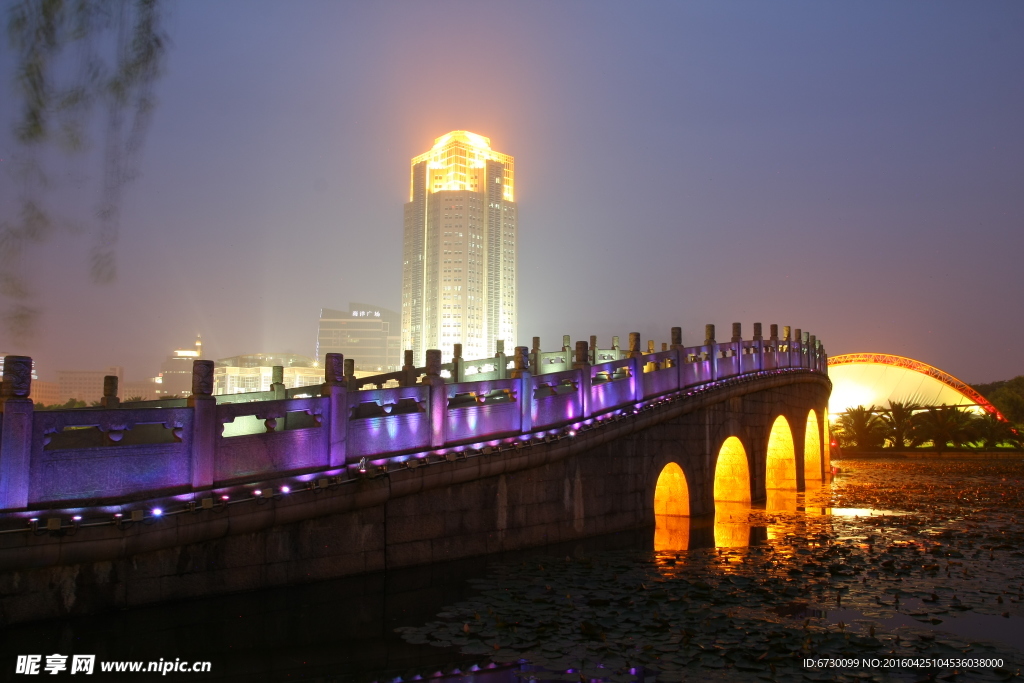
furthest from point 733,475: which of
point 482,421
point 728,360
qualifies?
point 482,421

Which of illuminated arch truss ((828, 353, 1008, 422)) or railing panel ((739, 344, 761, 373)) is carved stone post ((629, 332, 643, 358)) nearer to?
railing panel ((739, 344, 761, 373))

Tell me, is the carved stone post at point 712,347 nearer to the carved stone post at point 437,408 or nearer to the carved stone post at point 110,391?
the carved stone post at point 437,408

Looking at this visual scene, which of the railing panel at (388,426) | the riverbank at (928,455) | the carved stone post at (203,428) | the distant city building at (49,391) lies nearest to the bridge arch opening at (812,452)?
the riverbank at (928,455)

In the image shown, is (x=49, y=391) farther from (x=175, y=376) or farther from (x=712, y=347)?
(x=712, y=347)

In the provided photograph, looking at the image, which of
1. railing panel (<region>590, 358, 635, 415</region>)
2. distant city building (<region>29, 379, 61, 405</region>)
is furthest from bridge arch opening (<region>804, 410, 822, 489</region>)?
distant city building (<region>29, 379, 61, 405</region>)

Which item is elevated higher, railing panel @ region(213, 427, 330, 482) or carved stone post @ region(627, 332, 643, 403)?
carved stone post @ region(627, 332, 643, 403)

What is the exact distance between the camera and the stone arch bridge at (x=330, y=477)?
24.0 ft

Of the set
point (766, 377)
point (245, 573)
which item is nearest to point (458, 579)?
point (245, 573)

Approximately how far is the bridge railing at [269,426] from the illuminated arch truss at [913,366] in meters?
43.9

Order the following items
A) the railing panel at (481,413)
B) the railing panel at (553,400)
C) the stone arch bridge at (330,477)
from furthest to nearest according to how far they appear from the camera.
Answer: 1. the railing panel at (553,400)
2. the railing panel at (481,413)
3. the stone arch bridge at (330,477)

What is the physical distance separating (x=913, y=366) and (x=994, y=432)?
16427 mm

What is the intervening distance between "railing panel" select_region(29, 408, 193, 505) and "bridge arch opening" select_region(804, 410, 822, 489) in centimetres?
2310

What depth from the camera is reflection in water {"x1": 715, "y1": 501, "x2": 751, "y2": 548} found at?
13070mm

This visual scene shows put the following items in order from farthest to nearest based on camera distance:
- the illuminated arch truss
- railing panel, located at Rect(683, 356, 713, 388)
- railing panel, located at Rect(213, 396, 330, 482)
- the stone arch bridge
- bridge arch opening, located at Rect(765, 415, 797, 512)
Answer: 1. the illuminated arch truss
2. bridge arch opening, located at Rect(765, 415, 797, 512)
3. railing panel, located at Rect(683, 356, 713, 388)
4. railing panel, located at Rect(213, 396, 330, 482)
5. the stone arch bridge
